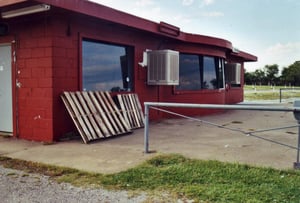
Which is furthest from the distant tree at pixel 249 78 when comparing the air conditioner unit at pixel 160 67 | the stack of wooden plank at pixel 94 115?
the stack of wooden plank at pixel 94 115

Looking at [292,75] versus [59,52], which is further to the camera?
[292,75]

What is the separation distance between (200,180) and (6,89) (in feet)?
19.5

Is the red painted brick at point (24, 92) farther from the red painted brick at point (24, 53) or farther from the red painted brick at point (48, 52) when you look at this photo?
the red painted brick at point (48, 52)

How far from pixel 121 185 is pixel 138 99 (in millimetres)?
6113

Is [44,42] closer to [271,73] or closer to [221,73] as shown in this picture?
[221,73]

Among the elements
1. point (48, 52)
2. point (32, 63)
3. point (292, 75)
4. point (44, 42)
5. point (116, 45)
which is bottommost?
point (32, 63)

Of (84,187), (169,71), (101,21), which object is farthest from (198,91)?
(84,187)

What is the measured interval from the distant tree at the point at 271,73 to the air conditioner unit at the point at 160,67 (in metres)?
75.8

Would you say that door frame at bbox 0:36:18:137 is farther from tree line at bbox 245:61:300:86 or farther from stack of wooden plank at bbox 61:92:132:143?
tree line at bbox 245:61:300:86

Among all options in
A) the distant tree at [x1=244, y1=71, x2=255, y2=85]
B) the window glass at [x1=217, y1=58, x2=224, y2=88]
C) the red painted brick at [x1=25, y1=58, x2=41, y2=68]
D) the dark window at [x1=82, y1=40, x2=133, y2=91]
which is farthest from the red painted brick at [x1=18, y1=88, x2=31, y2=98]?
the distant tree at [x1=244, y1=71, x2=255, y2=85]

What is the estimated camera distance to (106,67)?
9273 mm

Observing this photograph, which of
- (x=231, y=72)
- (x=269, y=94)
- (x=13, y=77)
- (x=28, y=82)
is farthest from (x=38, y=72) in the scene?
(x=269, y=94)

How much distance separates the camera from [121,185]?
14.2 ft

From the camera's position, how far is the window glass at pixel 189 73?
41.5 ft
